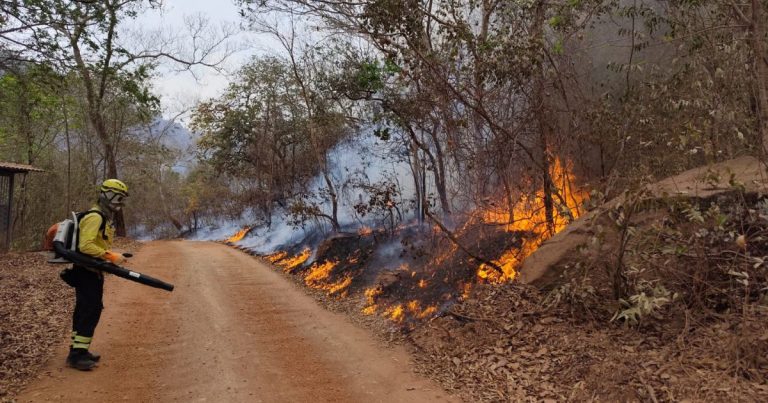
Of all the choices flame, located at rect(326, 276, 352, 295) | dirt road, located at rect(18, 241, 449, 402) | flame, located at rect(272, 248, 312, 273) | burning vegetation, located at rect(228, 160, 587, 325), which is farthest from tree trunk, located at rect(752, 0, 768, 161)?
flame, located at rect(272, 248, 312, 273)

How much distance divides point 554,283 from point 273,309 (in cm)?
551

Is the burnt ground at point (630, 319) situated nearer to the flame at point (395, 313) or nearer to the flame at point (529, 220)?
the flame at point (395, 313)

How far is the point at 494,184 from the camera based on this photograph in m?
9.94

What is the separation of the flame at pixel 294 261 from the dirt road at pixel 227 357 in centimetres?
503

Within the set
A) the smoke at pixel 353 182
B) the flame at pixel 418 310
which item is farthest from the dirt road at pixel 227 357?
the smoke at pixel 353 182

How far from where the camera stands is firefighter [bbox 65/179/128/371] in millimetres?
5494

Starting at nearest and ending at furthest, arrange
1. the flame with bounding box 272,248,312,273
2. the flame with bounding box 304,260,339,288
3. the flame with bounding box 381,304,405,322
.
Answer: the flame with bounding box 381,304,405,322, the flame with bounding box 304,260,339,288, the flame with bounding box 272,248,312,273

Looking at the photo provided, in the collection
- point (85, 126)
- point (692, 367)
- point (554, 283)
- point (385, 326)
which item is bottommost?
point (385, 326)

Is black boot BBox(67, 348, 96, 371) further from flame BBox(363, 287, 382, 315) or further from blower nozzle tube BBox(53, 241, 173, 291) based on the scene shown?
flame BBox(363, 287, 382, 315)

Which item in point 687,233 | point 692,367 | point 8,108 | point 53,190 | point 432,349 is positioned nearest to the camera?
point 692,367

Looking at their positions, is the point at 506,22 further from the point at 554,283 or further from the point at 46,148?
the point at 46,148

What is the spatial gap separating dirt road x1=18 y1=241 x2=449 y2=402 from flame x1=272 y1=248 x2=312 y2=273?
503cm

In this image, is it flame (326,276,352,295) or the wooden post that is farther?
the wooden post

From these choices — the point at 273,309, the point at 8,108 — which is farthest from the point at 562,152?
the point at 8,108
